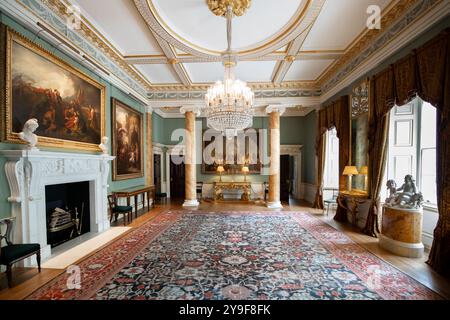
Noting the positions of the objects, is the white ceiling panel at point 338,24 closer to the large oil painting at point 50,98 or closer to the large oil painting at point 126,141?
the large oil painting at point 50,98

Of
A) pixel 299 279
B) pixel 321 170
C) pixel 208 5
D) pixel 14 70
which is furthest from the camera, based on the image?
pixel 321 170

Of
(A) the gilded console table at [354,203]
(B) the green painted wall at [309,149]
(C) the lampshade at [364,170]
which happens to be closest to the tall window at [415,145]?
(C) the lampshade at [364,170]

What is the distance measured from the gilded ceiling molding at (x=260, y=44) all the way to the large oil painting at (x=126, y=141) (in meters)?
2.73

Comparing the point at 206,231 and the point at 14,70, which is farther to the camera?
the point at 206,231

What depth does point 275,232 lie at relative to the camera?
4816 millimetres

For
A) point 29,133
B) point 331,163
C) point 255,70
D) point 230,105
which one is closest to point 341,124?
point 331,163

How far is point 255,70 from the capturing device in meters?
6.31

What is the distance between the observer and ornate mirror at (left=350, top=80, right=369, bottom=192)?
5141 mm

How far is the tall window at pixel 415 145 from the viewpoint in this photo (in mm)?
4230

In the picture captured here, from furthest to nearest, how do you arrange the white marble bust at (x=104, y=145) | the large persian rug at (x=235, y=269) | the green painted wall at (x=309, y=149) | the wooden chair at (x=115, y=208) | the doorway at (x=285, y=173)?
1. the doorway at (x=285, y=173)
2. the green painted wall at (x=309, y=149)
3. the wooden chair at (x=115, y=208)
4. the white marble bust at (x=104, y=145)
5. the large persian rug at (x=235, y=269)

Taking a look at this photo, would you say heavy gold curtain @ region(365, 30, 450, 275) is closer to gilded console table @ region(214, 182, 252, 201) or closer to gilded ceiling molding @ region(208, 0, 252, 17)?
gilded ceiling molding @ region(208, 0, 252, 17)

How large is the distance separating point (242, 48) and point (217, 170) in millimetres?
5801
